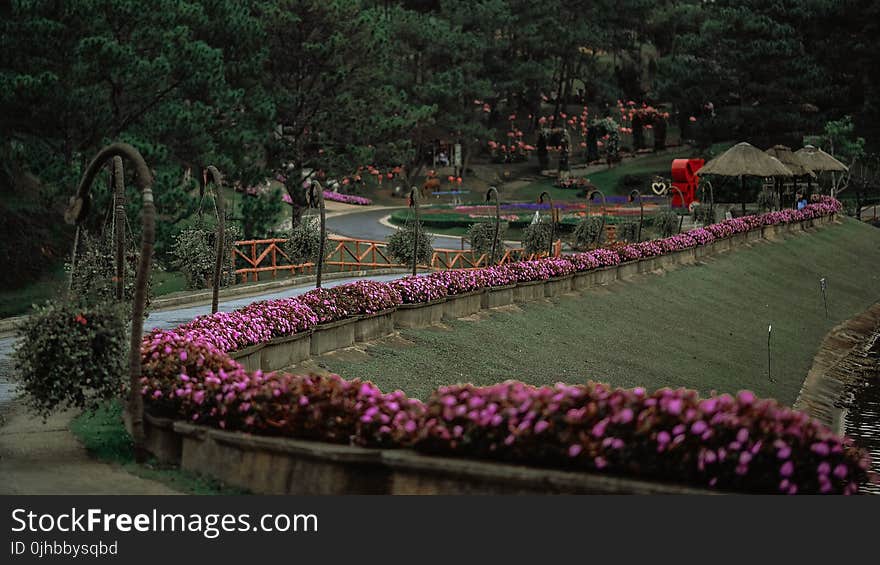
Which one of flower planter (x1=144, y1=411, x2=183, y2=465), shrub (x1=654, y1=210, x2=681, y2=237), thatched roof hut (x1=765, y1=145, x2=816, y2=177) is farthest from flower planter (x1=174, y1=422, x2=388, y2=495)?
thatched roof hut (x1=765, y1=145, x2=816, y2=177)

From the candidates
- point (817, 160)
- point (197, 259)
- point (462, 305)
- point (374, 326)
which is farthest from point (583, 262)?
point (817, 160)

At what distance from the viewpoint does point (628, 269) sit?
36.2 meters

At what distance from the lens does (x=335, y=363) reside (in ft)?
65.1

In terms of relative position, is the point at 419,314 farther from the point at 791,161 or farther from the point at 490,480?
the point at 791,161

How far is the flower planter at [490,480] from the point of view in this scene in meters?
8.94

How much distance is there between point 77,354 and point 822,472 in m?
7.57

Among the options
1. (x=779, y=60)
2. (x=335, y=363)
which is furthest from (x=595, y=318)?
(x=779, y=60)

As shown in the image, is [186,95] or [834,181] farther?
[834,181]

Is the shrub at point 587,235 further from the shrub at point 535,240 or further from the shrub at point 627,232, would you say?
the shrub at point 627,232

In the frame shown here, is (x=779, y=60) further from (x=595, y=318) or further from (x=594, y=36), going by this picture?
(x=595, y=318)

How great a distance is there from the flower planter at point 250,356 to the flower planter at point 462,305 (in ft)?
26.1

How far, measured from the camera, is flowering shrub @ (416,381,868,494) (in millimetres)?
8742

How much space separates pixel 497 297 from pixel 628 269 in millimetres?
9588

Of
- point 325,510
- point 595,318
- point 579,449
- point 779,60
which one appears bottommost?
point 595,318
